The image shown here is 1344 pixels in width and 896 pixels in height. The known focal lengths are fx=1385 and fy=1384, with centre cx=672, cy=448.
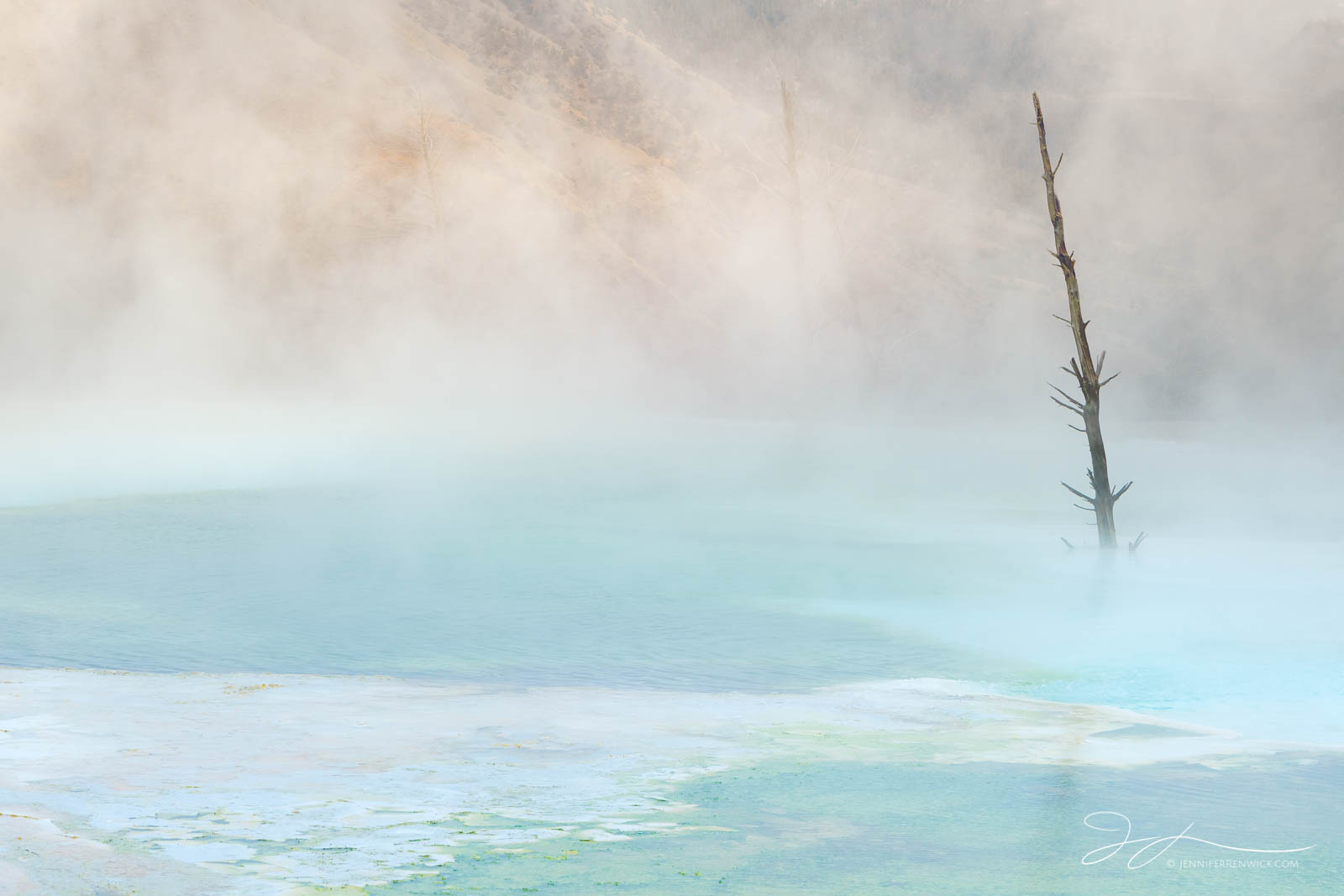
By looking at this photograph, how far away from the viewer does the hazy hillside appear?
32.1 m

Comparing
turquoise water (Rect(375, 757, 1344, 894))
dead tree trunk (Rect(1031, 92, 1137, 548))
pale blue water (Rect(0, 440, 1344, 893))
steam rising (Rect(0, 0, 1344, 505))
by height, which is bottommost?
turquoise water (Rect(375, 757, 1344, 894))

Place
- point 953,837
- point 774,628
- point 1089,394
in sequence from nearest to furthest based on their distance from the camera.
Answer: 1. point 953,837
2. point 774,628
3. point 1089,394

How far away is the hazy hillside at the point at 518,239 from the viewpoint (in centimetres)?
3206

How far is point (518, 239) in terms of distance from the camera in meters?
33.9

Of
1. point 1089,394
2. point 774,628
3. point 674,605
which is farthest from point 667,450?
point 774,628

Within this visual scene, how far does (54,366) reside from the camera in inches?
1267

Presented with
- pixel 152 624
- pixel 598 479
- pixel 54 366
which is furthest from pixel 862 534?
pixel 54 366

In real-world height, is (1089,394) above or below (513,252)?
below

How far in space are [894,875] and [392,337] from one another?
2968 centimetres

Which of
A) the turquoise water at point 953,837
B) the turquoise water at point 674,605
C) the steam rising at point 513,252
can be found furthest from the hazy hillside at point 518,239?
the turquoise water at point 953,837

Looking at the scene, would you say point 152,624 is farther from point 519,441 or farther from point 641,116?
point 641,116

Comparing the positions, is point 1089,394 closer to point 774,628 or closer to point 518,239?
point 774,628

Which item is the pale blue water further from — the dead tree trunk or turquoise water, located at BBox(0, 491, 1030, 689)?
the dead tree trunk

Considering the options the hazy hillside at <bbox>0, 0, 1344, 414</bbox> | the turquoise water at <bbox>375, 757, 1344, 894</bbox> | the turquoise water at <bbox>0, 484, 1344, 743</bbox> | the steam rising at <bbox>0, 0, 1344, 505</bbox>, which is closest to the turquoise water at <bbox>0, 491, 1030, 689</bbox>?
the turquoise water at <bbox>0, 484, 1344, 743</bbox>
